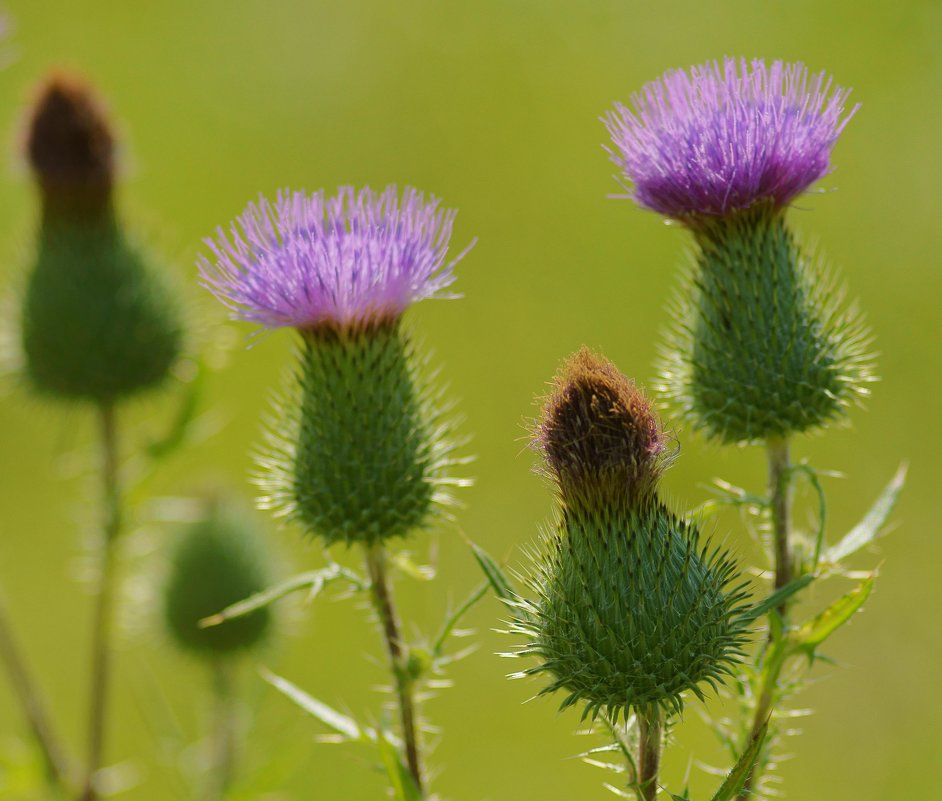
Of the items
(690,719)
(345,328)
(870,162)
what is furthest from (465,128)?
(345,328)

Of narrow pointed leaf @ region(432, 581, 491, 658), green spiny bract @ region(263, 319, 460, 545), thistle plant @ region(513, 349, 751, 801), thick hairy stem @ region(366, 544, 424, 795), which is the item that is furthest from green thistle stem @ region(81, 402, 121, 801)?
thistle plant @ region(513, 349, 751, 801)

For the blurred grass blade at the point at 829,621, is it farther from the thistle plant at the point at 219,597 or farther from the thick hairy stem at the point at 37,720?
the thick hairy stem at the point at 37,720

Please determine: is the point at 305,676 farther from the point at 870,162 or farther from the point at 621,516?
the point at 870,162

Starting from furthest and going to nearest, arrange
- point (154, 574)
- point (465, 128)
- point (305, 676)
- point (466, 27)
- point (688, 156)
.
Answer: point (466, 27), point (465, 128), point (305, 676), point (154, 574), point (688, 156)

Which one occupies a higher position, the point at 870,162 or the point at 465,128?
the point at 465,128

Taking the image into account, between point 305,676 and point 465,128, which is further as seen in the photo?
point 465,128

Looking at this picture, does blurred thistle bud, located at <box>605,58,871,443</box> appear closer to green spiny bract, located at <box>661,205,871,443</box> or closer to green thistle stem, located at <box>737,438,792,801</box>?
green spiny bract, located at <box>661,205,871,443</box>

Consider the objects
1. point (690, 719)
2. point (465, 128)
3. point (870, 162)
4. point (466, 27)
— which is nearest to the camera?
point (690, 719)

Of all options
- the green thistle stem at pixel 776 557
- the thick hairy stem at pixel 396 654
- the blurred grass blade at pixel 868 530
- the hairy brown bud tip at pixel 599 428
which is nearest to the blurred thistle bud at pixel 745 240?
the green thistle stem at pixel 776 557
